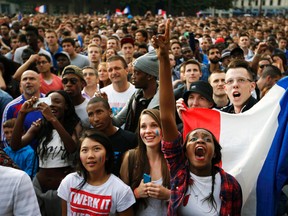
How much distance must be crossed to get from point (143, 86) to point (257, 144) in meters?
1.37

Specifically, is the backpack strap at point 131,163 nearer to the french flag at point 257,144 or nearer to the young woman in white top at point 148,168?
the young woman in white top at point 148,168

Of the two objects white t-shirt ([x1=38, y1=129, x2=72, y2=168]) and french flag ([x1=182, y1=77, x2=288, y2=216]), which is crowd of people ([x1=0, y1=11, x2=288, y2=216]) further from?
french flag ([x1=182, y1=77, x2=288, y2=216])

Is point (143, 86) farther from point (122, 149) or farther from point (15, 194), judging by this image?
point (15, 194)

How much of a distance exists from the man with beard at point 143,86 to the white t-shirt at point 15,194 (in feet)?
6.77

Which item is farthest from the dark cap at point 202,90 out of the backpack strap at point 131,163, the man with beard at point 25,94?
the man with beard at point 25,94

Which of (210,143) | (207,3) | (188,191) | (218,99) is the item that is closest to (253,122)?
(210,143)

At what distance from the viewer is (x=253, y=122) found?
358 centimetres

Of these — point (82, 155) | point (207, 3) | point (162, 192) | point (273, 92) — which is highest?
point (207, 3)

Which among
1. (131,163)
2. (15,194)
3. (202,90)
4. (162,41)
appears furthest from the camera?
(202,90)

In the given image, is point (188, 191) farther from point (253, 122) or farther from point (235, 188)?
point (253, 122)

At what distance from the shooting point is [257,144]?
11.2 ft

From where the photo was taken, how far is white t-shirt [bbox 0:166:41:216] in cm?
223

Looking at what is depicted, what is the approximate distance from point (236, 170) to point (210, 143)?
49 cm

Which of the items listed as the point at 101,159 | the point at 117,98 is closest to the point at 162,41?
the point at 101,159
